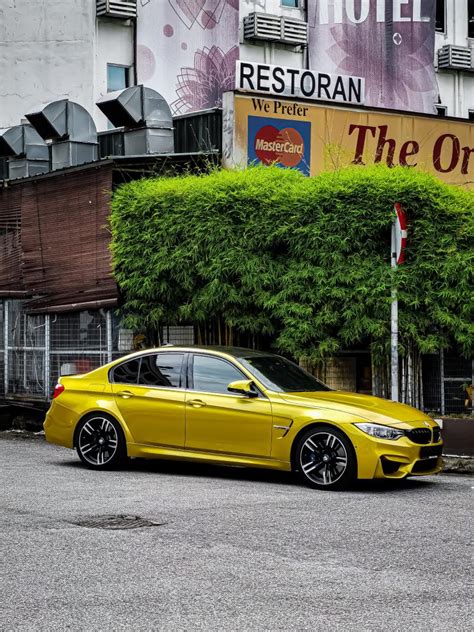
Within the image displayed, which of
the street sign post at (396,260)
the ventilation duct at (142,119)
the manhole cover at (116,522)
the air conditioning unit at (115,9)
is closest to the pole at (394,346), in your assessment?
the street sign post at (396,260)

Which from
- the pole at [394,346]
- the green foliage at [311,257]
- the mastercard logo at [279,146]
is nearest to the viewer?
the pole at [394,346]

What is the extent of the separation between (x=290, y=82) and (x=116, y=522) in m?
16.0

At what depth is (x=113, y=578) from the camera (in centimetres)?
723

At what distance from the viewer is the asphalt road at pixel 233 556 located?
633 centimetres

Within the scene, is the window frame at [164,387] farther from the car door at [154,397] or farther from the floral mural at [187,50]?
the floral mural at [187,50]

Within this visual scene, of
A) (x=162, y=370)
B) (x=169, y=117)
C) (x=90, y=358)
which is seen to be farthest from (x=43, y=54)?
(x=162, y=370)

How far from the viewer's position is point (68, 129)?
79.9ft

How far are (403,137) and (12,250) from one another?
7771mm

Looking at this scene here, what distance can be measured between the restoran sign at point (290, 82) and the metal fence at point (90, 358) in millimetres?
6609

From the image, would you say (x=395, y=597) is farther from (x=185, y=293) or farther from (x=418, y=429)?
(x=185, y=293)

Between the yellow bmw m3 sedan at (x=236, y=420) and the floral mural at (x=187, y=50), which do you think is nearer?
the yellow bmw m3 sedan at (x=236, y=420)

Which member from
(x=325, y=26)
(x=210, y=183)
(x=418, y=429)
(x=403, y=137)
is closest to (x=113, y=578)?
(x=418, y=429)

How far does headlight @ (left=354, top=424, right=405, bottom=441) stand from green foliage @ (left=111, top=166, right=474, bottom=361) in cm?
423

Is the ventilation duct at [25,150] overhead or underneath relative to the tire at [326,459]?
overhead
